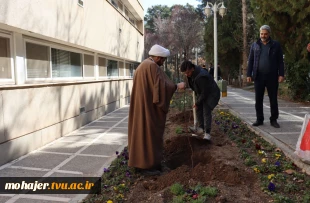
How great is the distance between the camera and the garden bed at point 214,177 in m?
3.05

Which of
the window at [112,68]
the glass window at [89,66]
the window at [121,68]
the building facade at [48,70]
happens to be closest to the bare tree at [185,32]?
the window at [121,68]

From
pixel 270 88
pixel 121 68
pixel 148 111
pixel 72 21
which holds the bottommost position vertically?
pixel 148 111

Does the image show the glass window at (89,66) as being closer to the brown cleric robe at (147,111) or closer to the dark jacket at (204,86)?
the dark jacket at (204,86)

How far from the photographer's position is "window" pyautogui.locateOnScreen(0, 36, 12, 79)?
4.96 meters

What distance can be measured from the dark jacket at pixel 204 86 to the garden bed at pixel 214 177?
0.74 m

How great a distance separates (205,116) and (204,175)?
71.2 inches

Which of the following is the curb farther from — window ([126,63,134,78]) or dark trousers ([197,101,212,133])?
window ([126,63,134,78])

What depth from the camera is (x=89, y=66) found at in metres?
9.91

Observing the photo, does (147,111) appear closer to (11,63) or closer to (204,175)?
(204,175)

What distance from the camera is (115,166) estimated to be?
14.6 ft

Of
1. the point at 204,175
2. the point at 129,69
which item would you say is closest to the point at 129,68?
the point at 129,69

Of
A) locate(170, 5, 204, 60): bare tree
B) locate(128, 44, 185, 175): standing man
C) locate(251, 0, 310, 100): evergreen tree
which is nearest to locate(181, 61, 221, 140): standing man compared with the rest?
locate(128, 44, 185, 175): standing man

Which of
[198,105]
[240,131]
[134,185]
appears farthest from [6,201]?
[240,131]

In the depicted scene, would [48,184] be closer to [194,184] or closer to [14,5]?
[194,184]
